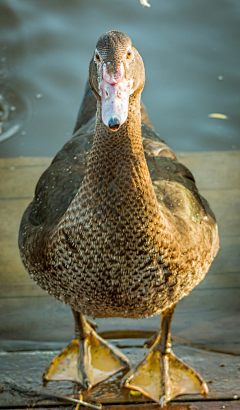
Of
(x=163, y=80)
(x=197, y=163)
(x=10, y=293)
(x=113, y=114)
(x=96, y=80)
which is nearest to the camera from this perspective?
(x=113, y=114)

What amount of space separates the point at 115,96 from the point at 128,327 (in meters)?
1.68

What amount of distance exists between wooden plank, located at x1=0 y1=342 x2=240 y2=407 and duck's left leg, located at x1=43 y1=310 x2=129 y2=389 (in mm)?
40

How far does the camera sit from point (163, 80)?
16.4ft

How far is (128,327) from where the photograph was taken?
2.95 metres

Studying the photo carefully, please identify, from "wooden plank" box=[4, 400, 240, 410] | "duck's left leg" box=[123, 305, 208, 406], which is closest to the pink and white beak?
"duck's left leg" box=[123, 305, 208, 406]

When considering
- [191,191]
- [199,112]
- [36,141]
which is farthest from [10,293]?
[199,112]

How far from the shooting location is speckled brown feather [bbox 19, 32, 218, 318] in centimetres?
188

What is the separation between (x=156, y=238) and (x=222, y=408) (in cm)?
99

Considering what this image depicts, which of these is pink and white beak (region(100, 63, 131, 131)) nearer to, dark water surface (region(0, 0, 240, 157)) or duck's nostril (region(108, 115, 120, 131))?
duck's nostril (region(108, 115, 120, 131))

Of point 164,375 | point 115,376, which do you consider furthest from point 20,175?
point 164,375

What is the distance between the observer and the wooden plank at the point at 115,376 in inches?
98.2

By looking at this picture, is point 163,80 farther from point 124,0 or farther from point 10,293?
point 10,293

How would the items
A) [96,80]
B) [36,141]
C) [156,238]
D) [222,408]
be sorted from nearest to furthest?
[96,80], [156,238], [222,408], [36,141]

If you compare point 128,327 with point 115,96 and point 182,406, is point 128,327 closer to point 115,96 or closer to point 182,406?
point 182,406
